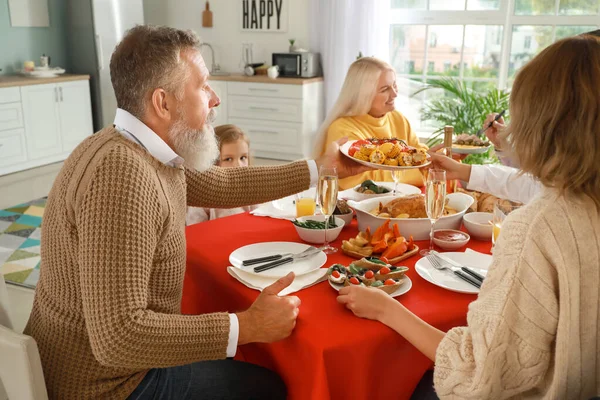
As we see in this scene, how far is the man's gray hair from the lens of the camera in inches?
50.3

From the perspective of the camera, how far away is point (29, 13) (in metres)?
5.52

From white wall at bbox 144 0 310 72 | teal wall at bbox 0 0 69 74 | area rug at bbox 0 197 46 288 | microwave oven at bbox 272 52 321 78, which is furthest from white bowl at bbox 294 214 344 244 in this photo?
teal wall at bbox 0 0 69 74

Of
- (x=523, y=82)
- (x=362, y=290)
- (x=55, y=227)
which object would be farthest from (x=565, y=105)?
(x=55, y=227)

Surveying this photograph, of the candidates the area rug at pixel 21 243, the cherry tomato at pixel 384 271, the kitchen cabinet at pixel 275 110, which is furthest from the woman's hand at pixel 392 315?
the kitchen cabinet at pixel 275 110

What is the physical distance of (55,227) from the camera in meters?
1.22

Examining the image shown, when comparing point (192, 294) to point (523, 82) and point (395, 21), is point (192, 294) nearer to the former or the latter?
point (523, 82)

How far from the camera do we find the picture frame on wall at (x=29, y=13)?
5386 millimetres

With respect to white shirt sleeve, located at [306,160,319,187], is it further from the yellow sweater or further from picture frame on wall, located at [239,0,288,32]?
picture frame on wall, located at [239,0,288,32]

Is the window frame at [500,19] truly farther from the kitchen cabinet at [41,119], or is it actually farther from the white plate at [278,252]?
the white plate at [278,252]

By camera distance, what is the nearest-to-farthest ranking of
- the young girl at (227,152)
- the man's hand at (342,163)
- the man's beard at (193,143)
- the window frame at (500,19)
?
the man's beard at (193,143)
the man's hand at (342,163)
the young girl at (227,152)
the window frame at (500,19)

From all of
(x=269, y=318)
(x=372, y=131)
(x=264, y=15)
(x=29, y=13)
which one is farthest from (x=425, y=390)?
(x=29, y=13)

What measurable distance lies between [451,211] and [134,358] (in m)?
A: 1.03

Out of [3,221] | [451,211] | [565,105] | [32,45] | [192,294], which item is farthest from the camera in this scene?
[32,45]

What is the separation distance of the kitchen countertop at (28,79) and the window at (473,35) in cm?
294
